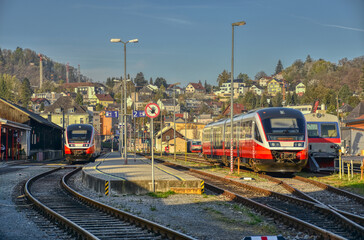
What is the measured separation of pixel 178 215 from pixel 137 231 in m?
2.13

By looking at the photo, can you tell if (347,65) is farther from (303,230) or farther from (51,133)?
(303,230)

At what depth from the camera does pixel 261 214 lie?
11.8 m

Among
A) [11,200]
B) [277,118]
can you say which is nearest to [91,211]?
[11,200]

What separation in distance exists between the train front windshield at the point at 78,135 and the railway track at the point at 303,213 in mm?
21470

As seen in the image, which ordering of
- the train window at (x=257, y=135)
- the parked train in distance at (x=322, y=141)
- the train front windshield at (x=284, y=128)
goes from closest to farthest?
1. the train front windshield at (x=284, y=128)
2. the train window at (x=257, y=135)
3. the parked train in distance at (x=322, y=141)

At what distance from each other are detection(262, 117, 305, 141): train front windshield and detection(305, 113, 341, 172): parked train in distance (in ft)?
13.7

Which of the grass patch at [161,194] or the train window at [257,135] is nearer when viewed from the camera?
the grass patch at [161,194]

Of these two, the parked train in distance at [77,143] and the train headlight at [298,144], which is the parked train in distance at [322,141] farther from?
the parked train in distance at [77,143]

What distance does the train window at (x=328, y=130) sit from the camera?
25.9 m

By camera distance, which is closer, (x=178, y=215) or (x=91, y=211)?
(x=178, y=215)

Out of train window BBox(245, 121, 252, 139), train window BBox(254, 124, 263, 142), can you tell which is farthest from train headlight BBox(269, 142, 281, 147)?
train window BBox(245, 121, 252, 139)

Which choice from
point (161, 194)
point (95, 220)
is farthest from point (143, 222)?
point (161, 194)

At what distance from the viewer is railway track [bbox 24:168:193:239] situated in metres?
9.25

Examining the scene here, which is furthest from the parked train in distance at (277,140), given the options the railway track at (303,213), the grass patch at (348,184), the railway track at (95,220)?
the railway track at (95,220)
